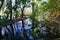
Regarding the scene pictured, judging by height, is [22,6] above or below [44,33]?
above

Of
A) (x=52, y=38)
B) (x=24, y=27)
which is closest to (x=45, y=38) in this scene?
(x=52, y=38)

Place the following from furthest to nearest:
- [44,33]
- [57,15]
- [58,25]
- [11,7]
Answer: [57,15] → [58,25] → [44,33] → [11,7]

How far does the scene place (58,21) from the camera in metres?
8.07

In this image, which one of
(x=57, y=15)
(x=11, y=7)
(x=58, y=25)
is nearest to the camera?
(x=11, y=7)

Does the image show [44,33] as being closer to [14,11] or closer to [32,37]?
[32,37]

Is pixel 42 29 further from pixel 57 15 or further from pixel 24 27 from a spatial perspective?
pixel 57 15

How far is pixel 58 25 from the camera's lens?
304 inches

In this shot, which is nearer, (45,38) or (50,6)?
(45,38)

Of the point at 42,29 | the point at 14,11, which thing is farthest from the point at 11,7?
the point at 42,29

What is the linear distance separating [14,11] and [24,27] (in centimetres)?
76

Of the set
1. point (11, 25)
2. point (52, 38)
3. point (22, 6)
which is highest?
point (22, 6)

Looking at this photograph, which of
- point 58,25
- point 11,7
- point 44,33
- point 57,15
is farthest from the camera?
point 57,15

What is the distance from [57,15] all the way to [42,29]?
1.31 meters

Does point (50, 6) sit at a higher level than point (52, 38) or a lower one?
higher
